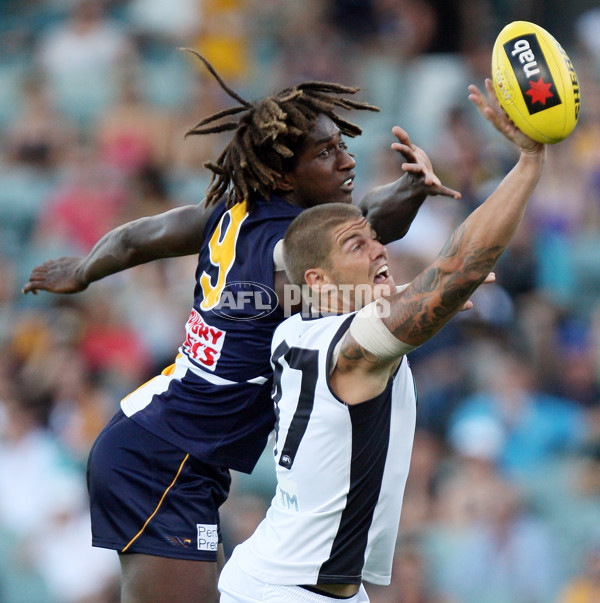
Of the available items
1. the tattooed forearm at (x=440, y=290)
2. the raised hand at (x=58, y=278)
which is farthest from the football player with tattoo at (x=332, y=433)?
the raised hand at (x=58, y=278)

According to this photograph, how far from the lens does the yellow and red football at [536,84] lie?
10.0 feet

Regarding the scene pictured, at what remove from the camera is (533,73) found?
10.4 ft

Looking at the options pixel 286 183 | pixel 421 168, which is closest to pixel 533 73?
pixel 421 168

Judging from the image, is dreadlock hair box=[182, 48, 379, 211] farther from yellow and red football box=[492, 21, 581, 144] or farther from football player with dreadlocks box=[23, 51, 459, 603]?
yellow and red football box=[492, 21, 581, 144]

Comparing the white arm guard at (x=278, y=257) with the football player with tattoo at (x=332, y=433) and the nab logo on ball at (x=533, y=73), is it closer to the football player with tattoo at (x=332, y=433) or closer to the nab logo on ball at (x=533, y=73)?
the football player with tattoo at (x=332, y=433)

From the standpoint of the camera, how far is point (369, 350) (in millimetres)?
3209

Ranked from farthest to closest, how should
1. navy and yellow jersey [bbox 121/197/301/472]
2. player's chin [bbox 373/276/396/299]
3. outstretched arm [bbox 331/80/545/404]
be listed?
navy and yellow jersey [bbox 121/197/301/472] < player's chin [bbox 373/276/396/299] < outstretched arm [bbox 331/80/545/404]

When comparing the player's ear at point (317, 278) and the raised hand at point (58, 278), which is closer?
the player's ear at point (317, 278)

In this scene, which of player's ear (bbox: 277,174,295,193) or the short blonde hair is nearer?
the short blonde hair

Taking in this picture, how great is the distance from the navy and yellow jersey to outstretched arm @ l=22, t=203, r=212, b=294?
195mm

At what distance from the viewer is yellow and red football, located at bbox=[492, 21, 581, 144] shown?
3053 mm

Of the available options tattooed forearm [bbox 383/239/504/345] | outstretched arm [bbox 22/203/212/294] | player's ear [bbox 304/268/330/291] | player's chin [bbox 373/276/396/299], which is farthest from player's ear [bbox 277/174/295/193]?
tattooed forearm [bbox 383/239/504/345]

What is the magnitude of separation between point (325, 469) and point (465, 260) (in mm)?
897

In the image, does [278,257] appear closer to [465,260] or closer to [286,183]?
[286,183]
